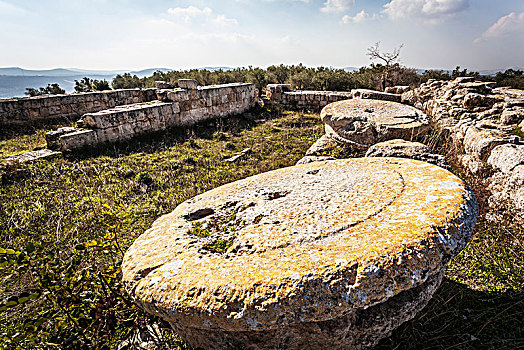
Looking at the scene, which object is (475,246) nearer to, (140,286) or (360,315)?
(360,315)

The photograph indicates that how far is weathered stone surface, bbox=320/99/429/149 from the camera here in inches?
185

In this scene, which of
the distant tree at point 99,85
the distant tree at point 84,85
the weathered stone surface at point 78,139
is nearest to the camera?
the weathered stone surface at point 78,139

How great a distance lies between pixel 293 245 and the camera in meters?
1.80

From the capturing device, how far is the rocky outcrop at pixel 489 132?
3111 millimetres

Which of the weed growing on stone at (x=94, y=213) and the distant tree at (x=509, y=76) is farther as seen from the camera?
the distant tree at (x=509, y=76)

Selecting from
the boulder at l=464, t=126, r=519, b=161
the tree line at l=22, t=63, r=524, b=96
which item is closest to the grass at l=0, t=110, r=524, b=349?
the boulder at l=464, t=126, r=519, b=161

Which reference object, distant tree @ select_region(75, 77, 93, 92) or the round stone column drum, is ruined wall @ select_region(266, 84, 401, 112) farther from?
the round stone column drum

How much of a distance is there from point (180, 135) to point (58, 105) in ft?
16.9

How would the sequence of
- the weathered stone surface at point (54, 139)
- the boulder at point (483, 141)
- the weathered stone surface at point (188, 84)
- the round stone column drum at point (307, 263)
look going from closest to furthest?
the round stone column drum at point (307, 263) → the boulder at point (483, 141) → the weathered stone surface at point (54, 139) → the weathered stone surface at point (188, 84)

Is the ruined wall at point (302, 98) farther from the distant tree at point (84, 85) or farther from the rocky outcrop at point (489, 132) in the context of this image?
the distant tree at point (84, 85)

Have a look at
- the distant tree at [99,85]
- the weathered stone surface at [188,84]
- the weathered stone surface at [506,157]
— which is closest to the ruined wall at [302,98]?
the weathered stone surface at [188,84]

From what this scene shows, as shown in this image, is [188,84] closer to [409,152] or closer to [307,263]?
[409,152]

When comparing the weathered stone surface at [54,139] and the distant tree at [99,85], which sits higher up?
the distant tree at [99,85]

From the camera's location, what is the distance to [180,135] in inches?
356
